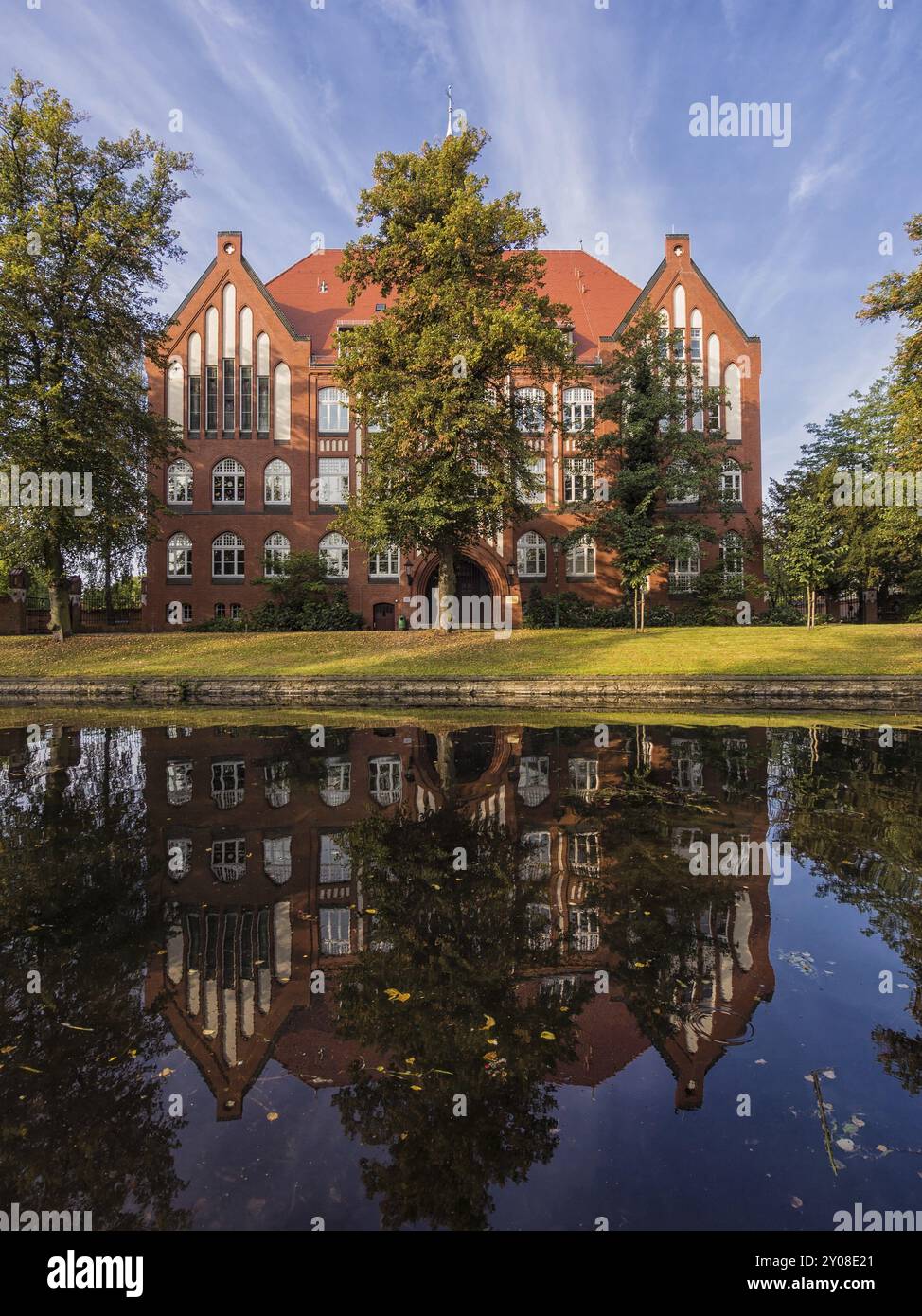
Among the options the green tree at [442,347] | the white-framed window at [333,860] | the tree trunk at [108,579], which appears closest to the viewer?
the white-framed window at [333,860]

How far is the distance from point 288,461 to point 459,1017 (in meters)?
35.9

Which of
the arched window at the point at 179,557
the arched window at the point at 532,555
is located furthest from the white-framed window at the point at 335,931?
the arched window at the point at 179,557

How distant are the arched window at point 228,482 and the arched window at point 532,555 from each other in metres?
15.7

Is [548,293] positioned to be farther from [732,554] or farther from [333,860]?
[333,860]

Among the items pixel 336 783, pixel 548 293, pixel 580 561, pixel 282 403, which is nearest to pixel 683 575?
pixel 580 561

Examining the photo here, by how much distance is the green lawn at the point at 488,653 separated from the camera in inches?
755

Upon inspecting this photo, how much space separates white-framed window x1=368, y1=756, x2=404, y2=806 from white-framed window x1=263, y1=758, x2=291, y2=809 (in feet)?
3.27

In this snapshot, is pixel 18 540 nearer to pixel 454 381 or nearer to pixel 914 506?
pixel 454 381

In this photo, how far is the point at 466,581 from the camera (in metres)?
35.5

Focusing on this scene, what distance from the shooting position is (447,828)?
19.8 feet

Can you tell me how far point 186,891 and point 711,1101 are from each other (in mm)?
3651

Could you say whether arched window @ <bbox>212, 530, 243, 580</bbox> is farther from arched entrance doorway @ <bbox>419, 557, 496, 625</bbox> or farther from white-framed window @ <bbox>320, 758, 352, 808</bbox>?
white-framed window @ <bbox>320, 758, 352, 808</bbox>

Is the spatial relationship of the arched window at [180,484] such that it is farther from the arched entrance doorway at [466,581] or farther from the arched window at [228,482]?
the arched entrance doorway at [466,581]
